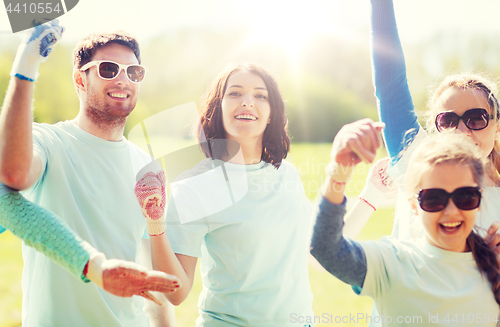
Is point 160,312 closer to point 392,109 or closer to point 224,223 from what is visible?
point 224,223

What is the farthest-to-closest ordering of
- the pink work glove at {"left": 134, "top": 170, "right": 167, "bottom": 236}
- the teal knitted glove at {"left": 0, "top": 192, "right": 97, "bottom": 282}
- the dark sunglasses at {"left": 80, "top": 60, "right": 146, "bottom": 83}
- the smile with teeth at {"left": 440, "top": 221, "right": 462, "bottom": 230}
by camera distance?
the dark sunglasses at {"left": 80, "top": 60, "right": 146, "bottom": 83} < the pink work glove at {"left": 134, "top": 170, "right": 167, "bottom": 236} < the smile with teeth at {"left": 440, "top": 221, "right": 462, "bottom": 230} < the teal knitted glove at {"left": 0, "top": 192, "right": 97, "bottom": 282}

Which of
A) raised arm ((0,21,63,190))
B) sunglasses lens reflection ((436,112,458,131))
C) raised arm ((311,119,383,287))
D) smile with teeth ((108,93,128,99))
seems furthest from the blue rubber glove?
sunglasses lens reflection ((436,112,458,131))

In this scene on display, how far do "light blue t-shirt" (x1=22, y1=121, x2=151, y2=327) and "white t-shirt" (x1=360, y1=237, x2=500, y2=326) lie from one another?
1.22 meters

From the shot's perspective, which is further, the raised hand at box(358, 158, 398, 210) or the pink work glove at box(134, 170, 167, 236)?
the raised hand at box(358, 158, 398, 210)

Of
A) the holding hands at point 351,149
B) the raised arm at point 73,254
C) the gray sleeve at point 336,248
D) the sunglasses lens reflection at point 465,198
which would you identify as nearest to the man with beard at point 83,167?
the raised arm at point 73,254

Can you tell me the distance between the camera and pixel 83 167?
207 cm

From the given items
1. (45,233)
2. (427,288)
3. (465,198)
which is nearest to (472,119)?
(465,198)

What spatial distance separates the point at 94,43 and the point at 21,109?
0.83 m

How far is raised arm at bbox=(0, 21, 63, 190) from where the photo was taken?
156 centimetres

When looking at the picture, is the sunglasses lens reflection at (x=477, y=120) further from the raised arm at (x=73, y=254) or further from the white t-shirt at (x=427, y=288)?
the raised arm at (x=73, y=254)

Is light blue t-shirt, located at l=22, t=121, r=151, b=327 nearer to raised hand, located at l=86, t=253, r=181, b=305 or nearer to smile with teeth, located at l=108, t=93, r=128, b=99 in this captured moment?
smile with teeth, located at l=108, t=93, r=128, b=99

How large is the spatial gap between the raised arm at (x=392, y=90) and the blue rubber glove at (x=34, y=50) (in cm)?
148

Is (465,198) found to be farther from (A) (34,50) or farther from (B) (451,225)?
(A) (34,50)

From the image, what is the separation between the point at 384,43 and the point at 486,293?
1231mm
